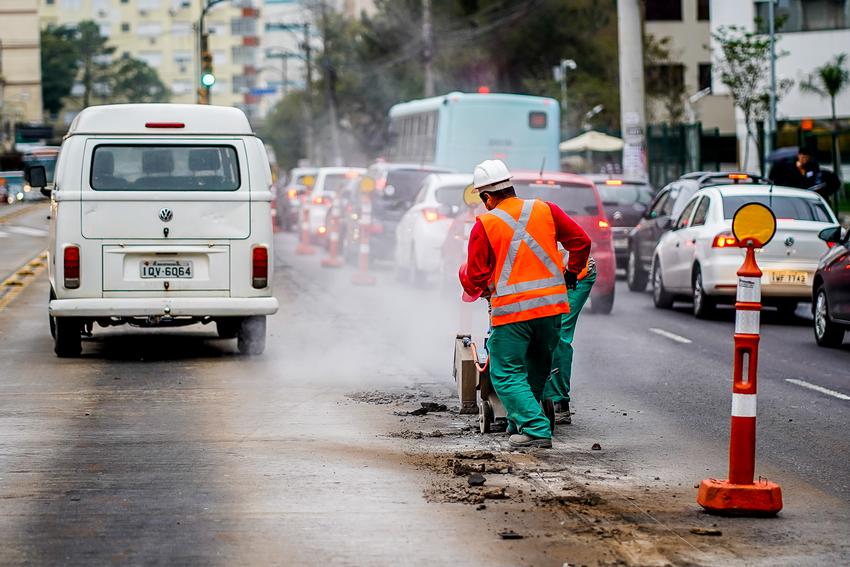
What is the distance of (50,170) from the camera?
76125 millimetres

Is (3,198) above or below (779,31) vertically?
below

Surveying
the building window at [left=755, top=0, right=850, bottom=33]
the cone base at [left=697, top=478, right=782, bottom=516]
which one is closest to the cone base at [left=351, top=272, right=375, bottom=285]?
the cone base at [left=697, top=478, right=782, bottom=516]

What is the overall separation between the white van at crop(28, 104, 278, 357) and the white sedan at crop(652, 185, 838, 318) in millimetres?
6597

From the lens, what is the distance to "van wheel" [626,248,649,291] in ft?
79.9

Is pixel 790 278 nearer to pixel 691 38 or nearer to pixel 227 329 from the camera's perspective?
pixel 227 329

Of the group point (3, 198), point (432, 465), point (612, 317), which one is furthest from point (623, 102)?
point (3, 198)

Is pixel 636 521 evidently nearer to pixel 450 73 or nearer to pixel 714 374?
pixel 714 374

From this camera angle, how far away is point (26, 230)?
44250 millimetres

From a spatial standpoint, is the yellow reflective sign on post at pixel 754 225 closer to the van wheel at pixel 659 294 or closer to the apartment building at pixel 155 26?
the van wheel at pixel 659 294

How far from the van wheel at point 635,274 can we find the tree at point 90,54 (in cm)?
11865

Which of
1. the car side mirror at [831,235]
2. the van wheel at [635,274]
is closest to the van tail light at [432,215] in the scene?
the van wheel at [635,274]

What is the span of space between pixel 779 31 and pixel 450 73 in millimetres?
15459

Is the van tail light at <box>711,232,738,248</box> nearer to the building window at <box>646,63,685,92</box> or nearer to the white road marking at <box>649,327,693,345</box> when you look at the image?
the white road marking at <box>649,327,693,345</box>

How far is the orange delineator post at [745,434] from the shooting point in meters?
7.46
